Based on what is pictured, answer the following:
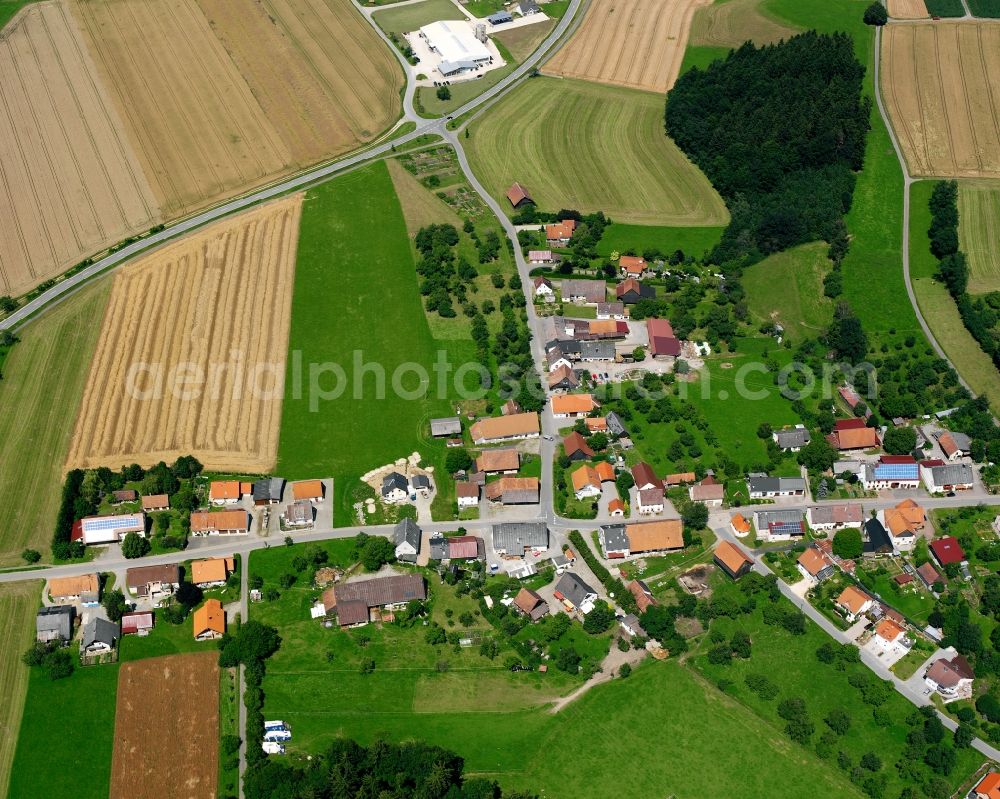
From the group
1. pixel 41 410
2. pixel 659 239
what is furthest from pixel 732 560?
pixel 41 410

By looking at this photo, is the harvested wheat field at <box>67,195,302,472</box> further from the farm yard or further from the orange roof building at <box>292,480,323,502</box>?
the orange roof building at <box>292,480,323,502</box>

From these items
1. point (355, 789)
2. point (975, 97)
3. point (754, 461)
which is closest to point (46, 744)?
point (355, 789)

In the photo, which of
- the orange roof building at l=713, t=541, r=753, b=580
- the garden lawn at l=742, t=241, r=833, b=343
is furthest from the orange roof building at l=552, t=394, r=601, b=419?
the garden lawn at l=742, t=241, r=833, b=343

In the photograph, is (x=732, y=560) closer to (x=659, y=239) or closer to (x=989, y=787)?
(x=989, y=787)

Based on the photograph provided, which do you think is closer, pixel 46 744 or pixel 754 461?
pixel 46 744

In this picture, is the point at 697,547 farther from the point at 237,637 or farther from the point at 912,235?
the point at 912,235
